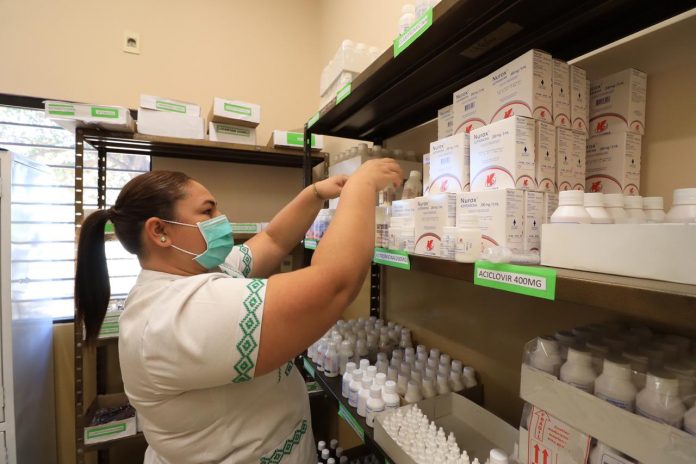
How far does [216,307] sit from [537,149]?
728 millimetres

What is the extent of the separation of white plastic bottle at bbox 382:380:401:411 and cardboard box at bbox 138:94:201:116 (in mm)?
1819

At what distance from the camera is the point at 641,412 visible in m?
0.48

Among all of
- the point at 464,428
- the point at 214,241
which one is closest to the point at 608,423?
the point at 464,428

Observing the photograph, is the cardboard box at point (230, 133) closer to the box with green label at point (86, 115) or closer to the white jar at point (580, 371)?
the box with green label at point (86, 115)

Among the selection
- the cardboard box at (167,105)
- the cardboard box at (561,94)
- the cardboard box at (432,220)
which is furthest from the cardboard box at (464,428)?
the cardboard box at (167,105)

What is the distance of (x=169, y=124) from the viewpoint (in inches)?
72.5

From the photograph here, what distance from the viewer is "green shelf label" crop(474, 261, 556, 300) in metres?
0.49

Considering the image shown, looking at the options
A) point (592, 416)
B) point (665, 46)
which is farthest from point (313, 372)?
point (665, 46)

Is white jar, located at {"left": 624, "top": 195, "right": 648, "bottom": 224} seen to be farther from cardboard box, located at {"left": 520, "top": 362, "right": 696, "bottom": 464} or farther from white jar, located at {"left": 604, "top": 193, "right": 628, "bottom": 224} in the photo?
cardboard box, located at {"left": 520, "top": 362, "right": 696, "bottom": 464}

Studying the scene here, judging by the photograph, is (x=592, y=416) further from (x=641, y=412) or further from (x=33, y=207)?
(x=33, y=207)

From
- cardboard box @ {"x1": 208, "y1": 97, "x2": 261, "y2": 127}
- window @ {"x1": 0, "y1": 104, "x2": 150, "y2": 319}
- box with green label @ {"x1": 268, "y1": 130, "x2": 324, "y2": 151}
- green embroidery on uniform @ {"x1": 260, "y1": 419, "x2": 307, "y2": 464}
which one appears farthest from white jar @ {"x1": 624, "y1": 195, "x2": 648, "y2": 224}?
window @ {"x1": 0, "y1": 104, "x2": 150, "y2": 319}

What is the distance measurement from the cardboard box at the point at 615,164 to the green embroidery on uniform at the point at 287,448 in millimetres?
1007

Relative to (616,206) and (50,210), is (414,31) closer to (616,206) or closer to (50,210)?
(616,206)

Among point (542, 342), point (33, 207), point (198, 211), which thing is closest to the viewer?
point (542, 342)
